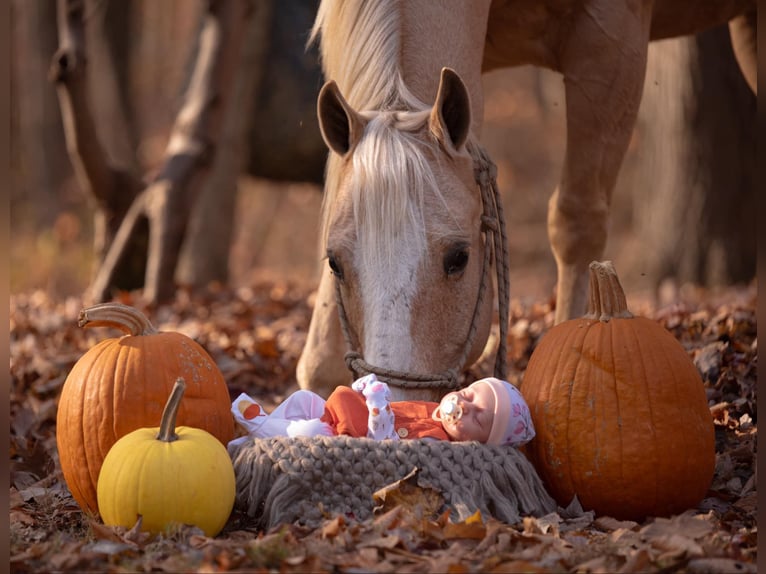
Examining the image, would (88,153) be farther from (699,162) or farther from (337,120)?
(699,162)

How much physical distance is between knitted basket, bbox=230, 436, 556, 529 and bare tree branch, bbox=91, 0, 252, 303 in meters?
5.37

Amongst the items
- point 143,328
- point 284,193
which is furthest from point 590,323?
point 284,193

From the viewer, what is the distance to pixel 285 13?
12.6 m

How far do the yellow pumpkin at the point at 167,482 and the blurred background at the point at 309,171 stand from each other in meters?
3.42

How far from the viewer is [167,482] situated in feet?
10.5

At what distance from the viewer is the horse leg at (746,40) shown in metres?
7.34

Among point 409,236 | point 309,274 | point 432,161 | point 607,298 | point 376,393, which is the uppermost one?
point 432,161

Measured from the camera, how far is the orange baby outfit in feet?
11.8

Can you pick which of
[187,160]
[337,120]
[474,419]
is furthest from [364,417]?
[187,160]

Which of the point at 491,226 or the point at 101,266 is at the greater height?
the point at 491,226

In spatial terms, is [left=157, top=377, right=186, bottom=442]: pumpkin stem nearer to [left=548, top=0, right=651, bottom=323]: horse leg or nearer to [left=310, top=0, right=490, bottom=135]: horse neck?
[left=310, top=0, right=490, bottom=135]: horse neck

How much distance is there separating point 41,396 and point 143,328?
2411 millimetres

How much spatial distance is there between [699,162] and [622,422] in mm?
8103

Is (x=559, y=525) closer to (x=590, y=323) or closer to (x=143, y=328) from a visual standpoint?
(x=590, y=323)
